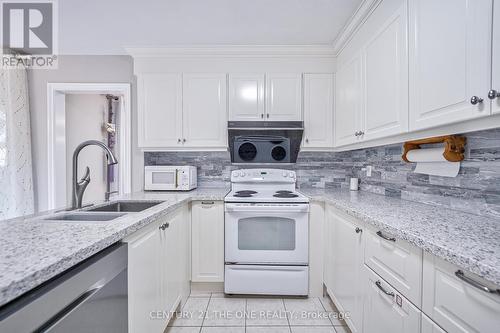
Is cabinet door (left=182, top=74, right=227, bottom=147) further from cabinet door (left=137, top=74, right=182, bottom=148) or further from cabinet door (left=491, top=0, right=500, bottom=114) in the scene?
cabinet door (left=491, top=0, right=500, bottom=114)

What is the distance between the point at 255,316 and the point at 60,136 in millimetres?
2779

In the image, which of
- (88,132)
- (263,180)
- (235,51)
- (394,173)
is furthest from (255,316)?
(88,132)

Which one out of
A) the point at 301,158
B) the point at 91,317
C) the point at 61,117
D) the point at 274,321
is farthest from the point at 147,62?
the point at 274,321

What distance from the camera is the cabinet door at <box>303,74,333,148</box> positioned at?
7.77 feet

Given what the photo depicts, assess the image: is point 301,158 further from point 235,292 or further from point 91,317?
point 91,317

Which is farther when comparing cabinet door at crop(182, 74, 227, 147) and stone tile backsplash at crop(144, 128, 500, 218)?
cabinet door at crop(182, 74, 227, 147)

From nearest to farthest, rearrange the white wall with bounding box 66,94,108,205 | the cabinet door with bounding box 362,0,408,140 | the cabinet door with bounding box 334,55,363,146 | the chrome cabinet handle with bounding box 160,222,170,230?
the cabinet door with bounding box 362,0,408,140 < the chrome cabinet handle with bounding box 160,222,170,230 < the cabinet door with bounding box 334,55,363,146 < the white wall with bounding box 66,94,108,205

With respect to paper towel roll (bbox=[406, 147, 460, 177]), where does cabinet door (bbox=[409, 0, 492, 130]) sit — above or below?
above

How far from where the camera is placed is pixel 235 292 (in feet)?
6.60

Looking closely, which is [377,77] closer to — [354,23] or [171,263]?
[354,23]

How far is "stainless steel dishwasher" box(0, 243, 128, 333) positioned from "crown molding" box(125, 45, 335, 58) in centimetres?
200

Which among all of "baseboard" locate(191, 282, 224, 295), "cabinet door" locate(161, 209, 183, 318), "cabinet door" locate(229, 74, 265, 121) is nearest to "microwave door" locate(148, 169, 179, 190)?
"cabinet door" locate(161, 209, 183, 318)

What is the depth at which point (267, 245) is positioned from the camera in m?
1.99

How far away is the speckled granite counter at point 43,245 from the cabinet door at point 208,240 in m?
0.95
